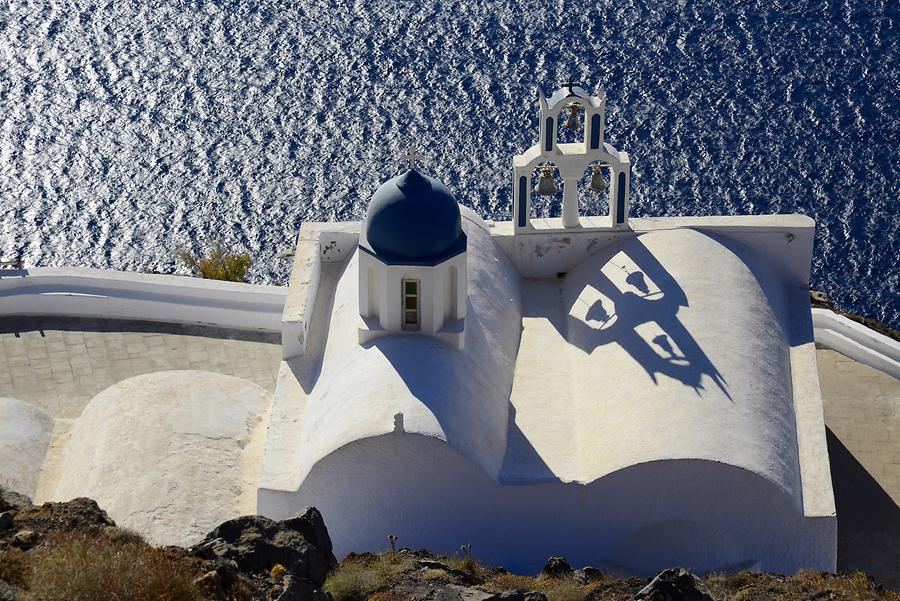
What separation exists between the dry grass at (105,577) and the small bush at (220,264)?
2858 centimetres

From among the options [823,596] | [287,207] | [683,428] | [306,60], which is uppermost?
[306,60]

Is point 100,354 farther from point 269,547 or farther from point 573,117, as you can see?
point 269,547

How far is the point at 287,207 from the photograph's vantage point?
56.0 metres

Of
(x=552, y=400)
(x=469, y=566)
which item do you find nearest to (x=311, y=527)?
(x=469, y=566)

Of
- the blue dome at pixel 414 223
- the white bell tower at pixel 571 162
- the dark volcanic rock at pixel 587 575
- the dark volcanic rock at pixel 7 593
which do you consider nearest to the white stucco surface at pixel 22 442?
the blue dome at pixel 414 223

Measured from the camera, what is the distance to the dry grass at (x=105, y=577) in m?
18.5

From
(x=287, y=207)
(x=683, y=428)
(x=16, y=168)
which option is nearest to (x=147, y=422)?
(x=683, y=428)

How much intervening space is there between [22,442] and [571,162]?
14353 mm

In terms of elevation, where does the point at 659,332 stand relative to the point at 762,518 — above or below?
above

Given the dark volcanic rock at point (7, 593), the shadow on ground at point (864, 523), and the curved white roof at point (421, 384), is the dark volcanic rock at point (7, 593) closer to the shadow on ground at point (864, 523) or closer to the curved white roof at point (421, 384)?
the curved white roof at point (421, 384)

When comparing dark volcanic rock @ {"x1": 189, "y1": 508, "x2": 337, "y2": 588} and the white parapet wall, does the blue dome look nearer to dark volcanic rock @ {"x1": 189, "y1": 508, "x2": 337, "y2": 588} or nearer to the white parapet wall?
dark volcanic rock @ {"x1": 189, "y1": 508, "x2": 337, "y2": 588}

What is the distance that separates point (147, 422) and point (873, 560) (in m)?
16.3

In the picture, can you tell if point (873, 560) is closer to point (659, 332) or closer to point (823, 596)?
point (659, 332)

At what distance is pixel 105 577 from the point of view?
18.7 m
